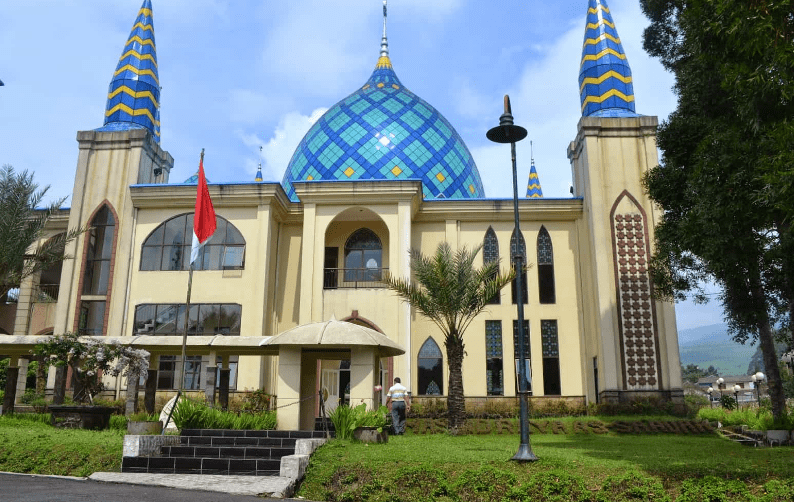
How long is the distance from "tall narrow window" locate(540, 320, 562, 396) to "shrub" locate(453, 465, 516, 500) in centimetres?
1368

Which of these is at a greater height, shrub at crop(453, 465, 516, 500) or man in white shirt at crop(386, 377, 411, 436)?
man in white shirt at crop(386, 377, 411, 436)

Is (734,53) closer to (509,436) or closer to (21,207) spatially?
(509,436)

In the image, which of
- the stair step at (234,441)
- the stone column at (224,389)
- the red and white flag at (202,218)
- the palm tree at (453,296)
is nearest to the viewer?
the stair step at (234,441)

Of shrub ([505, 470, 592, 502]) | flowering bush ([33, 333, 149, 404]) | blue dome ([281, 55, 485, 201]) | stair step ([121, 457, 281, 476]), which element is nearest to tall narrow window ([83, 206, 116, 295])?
flowering bush ([33, 333, 149, 404])

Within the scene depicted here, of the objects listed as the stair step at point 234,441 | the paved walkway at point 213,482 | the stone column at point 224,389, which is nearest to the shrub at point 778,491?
the paved walkway at point 213,482

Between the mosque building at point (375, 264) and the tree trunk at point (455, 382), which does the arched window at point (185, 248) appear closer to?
the mosque building at point (375, 264)

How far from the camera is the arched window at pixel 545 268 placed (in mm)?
21906

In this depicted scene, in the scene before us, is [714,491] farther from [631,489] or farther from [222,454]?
[222,454]

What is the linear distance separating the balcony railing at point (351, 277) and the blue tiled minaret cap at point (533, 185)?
14.9 m

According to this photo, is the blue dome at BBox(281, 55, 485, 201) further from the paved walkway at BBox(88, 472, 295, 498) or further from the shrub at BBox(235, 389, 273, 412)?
the paved walkway at BBox(88, 472, 295, 498)

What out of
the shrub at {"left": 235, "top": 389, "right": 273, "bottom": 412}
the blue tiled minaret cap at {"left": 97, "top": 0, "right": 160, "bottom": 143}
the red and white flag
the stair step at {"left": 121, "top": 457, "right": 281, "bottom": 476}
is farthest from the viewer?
the blue tiled minaret cap at {"left": 97, "top": 0, "right": 160, "bottom": 143}

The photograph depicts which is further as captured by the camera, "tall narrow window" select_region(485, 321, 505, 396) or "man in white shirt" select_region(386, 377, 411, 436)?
"tall narrow window" select_region(485, 321, 505, 396)

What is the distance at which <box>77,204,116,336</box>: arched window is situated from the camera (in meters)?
21.2

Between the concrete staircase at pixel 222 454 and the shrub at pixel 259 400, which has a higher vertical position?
the shrub at pixel 259 400
